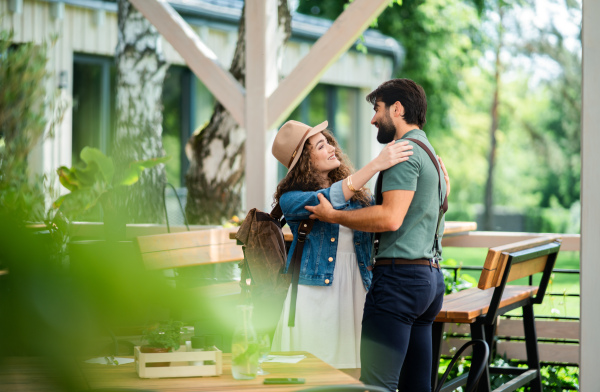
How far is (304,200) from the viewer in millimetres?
2676

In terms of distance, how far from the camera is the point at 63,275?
0.45 m

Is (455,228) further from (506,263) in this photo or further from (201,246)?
(201,246)

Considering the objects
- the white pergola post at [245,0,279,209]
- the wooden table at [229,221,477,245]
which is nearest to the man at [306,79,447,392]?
the white pergola post at [245,0,279,209]

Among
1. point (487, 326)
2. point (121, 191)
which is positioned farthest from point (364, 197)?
point (121, 191)

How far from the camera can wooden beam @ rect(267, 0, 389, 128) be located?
12.3 feet

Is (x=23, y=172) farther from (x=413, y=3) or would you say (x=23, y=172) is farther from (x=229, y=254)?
(x=413, y=3)

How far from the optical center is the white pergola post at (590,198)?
9.41 feet

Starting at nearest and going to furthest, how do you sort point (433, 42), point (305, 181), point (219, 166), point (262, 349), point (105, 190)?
point (105, 190)
point (262, 349)
point (305, 181)
point (219, 166)
point (433, 42)

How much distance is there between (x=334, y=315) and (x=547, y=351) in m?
2.16

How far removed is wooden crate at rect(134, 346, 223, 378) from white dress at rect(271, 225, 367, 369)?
2.95 ft

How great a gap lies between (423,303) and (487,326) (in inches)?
44.1

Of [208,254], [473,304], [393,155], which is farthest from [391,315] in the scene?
[208,254]

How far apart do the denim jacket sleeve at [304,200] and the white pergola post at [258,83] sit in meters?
1.28

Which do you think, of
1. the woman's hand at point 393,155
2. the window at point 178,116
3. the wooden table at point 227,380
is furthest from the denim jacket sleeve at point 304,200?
the window at point 178,116
